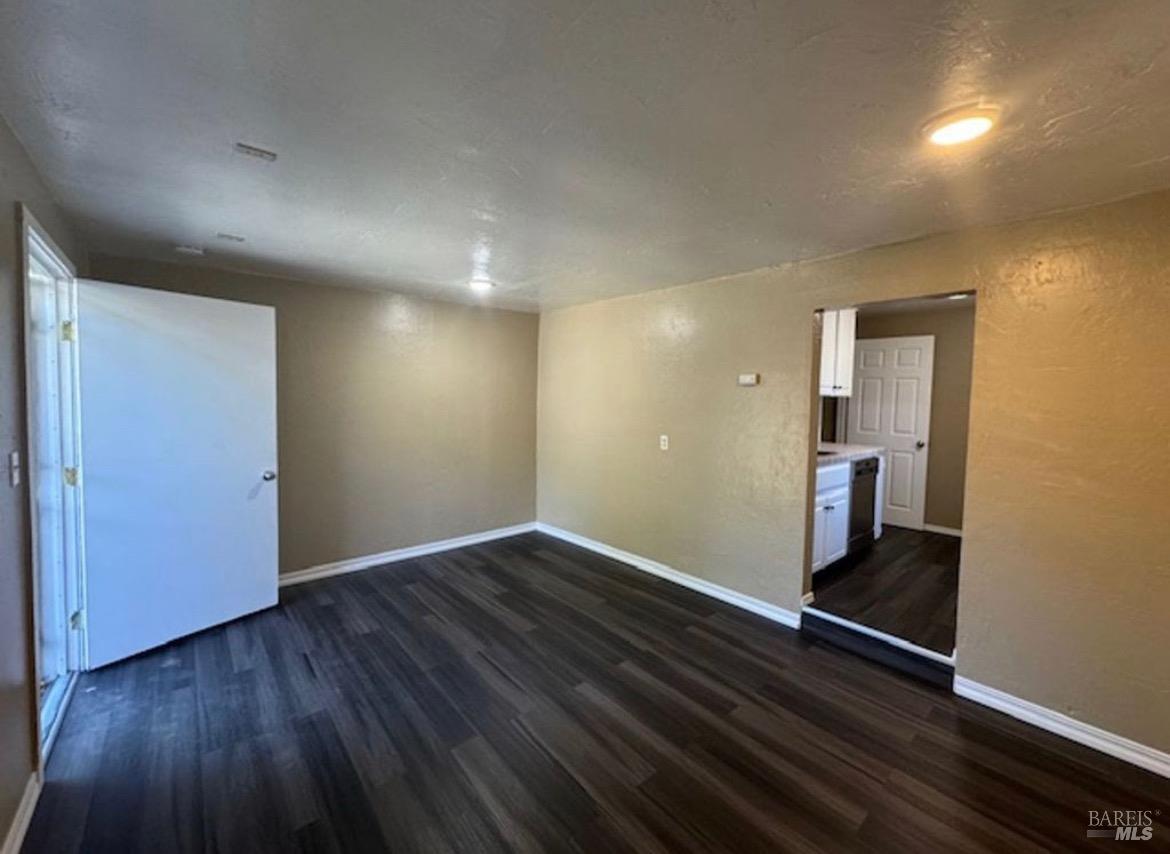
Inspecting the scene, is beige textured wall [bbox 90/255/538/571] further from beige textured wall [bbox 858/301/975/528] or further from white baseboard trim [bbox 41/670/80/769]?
beige textured wall [bbox 858/301/975/528]

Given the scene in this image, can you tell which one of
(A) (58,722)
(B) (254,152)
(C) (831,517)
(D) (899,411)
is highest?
(B) (254,152)

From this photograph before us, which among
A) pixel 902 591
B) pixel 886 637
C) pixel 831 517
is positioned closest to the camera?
pixel 886 637

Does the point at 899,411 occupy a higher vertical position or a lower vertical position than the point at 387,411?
higher

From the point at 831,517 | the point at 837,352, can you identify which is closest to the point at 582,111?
the point at 837,352

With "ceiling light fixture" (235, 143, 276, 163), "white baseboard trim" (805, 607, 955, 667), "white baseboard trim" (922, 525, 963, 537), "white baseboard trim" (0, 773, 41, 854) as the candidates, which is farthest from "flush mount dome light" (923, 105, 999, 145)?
"white baseboard trim" (922, 525, 963, 537)

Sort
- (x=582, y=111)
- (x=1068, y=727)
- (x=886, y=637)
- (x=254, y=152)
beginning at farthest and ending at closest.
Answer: (x=886, y=637) < (x=1068, y=727) < (x=254, y=152) < (x=582, y=111)

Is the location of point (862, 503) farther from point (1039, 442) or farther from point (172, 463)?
point (172, 463)

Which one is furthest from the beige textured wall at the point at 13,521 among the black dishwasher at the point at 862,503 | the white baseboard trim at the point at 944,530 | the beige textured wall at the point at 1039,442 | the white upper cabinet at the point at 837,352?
the white baseboard trim at the point at 944,530

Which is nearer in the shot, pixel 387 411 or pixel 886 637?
pixel 886 637

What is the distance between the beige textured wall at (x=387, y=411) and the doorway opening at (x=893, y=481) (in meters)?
2.99

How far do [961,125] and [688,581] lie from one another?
3.25 m

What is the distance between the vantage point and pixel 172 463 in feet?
9.74

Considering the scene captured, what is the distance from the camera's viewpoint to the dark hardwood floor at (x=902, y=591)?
305cm

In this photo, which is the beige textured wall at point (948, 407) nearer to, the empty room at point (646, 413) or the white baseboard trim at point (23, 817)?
the empty room at point (646, 413)
